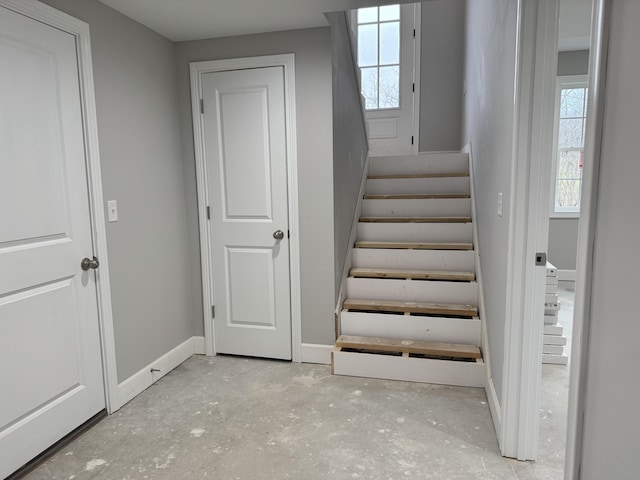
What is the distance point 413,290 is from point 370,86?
316 cm

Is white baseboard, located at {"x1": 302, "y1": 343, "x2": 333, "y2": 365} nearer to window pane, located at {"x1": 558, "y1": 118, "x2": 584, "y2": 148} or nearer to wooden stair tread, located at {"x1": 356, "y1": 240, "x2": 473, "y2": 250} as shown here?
wooden stair tread, located at {"x1": 356, "y1": 240, "x2": 473, "y2": 250}

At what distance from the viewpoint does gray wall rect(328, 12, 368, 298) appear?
2.80 metres

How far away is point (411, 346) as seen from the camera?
2.69 meters

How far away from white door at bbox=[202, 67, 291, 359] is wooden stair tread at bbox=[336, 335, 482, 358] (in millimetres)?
464

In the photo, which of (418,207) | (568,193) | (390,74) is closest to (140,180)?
(418,207)

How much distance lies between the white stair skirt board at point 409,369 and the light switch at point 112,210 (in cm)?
154

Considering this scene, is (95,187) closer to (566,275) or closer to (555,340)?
(555,340)

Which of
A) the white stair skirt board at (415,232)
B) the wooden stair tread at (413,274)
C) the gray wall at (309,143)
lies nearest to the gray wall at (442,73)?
the white stair skirt board at (415,232)

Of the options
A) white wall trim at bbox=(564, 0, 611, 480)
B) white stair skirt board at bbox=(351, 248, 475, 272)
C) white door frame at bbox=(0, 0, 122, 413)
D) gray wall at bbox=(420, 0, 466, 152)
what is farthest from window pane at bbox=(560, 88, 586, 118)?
white door frame at bbox=(0, 0, 122, 413)

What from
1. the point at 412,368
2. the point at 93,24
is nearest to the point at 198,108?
the point at 93,24

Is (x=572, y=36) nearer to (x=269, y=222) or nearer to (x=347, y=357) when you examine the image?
(x=269, y=222)

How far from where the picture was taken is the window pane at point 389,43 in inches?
200

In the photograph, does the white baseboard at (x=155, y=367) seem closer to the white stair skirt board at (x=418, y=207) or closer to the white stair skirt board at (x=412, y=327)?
the white stair skirt board at (x=412, y=327)

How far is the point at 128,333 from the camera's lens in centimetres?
244
